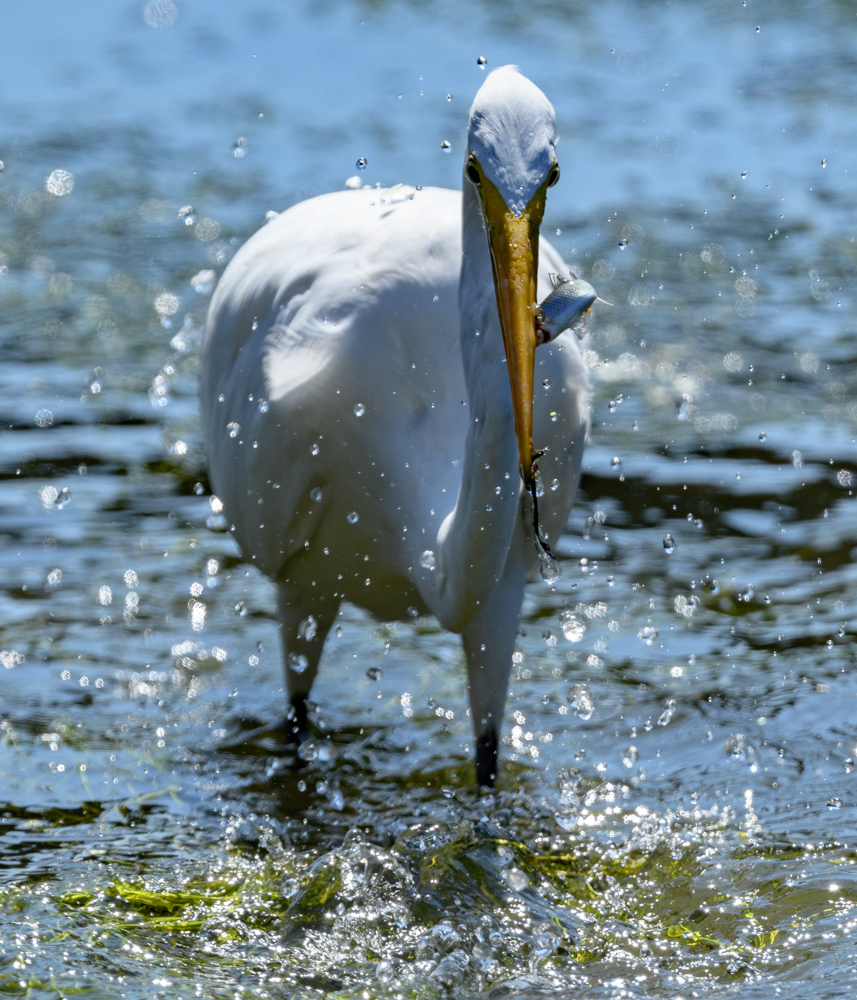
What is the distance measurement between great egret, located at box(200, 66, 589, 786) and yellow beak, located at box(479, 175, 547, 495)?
17 cm

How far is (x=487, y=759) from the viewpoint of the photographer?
3240 mm

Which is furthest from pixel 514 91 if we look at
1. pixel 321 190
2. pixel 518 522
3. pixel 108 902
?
pixel 321 190

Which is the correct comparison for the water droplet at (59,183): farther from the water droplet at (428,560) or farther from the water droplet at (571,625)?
the water droplet at (428,560)

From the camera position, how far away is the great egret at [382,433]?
2906 millimetres

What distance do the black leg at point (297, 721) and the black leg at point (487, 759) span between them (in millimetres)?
686

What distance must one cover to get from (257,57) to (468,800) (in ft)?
31.7

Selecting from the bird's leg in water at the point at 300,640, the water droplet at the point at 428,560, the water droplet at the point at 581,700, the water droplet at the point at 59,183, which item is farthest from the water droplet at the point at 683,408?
the water droplet at the point at 59,183

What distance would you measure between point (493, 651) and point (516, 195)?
1.15 meters

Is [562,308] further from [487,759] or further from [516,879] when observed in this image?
[487,759]

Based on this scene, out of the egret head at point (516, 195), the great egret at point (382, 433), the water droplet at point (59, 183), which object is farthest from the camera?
the water droplet at point (59, 183)

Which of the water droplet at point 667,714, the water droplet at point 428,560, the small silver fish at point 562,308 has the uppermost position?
the small silver fish at point 562,308

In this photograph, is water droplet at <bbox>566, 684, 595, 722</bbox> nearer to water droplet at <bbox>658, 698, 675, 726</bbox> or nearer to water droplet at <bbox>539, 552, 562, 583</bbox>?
water droplet at <bbox>658, 698, 675, 726</bbox>

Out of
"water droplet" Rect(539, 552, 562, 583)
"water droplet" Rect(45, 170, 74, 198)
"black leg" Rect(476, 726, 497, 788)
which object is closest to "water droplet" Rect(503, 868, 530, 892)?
"black leg" Rect(476, 726, 497, 788)

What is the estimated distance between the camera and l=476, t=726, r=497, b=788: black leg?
10.5ft
